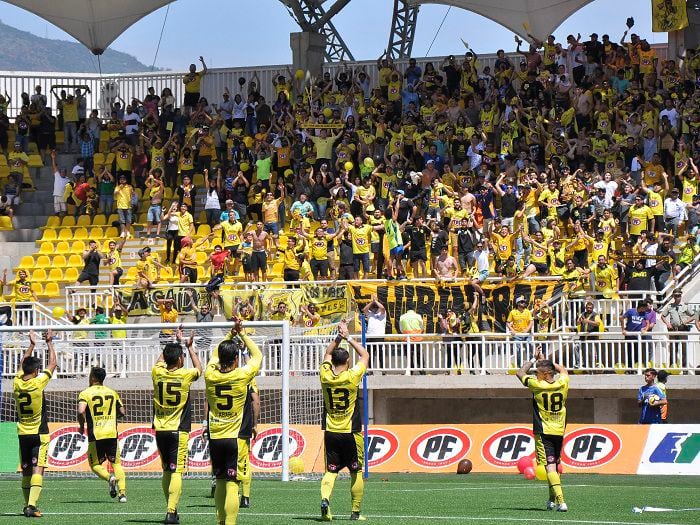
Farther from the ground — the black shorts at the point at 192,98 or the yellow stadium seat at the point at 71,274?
the black shorts at the point at 192,98

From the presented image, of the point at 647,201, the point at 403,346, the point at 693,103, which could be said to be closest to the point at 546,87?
the point at 693,103

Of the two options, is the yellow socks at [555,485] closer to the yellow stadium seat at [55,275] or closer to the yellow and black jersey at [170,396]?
the yellow and black jersey at [170,396]

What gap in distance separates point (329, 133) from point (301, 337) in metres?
9.34

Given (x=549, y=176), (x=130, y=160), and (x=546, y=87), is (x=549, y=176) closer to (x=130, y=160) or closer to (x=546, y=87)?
(x=546, y=87)

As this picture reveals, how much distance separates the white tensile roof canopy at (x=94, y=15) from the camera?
1570 inches

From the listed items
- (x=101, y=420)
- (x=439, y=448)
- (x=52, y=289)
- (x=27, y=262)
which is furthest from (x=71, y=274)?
(x=101, y=420)

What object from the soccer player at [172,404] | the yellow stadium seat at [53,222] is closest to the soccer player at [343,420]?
the soccer player at [172,404]

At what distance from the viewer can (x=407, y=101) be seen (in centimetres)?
3547

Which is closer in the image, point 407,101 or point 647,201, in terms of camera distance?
point 647,201

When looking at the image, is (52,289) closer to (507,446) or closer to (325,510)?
(507,446)

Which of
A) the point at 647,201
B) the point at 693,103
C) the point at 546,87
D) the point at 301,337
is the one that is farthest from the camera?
the point at 546,87

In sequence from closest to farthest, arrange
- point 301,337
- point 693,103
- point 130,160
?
1. point 301,337
2. point 693,103
3. point 130,160

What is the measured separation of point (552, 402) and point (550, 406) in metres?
0.05

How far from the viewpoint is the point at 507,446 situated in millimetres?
23438
